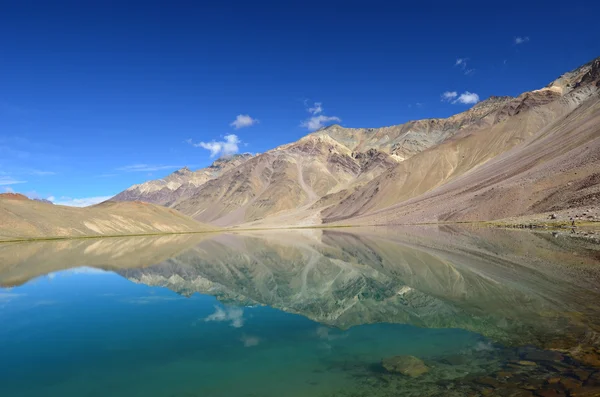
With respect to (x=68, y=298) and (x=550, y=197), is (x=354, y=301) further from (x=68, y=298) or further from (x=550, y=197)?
(x=550, y=197)

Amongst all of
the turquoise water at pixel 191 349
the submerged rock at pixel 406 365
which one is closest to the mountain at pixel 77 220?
the turquoise water at pixel 191 349

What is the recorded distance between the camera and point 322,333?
585 inches

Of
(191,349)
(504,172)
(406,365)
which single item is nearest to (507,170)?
(504,172)

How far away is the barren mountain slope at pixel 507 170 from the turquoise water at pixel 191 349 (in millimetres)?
64401

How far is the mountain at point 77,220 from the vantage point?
8912 cm

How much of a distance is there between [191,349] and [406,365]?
7.15 metres

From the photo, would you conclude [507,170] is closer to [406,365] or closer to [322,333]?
[322,333]

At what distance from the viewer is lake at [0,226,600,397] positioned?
9.96m

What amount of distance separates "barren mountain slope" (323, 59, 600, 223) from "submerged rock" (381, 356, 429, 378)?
65905mm

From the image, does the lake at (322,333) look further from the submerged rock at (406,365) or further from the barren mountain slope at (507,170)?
the barren mountain slope at (507,170)

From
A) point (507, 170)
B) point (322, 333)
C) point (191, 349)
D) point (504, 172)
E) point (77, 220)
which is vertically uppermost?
point (77, 220)

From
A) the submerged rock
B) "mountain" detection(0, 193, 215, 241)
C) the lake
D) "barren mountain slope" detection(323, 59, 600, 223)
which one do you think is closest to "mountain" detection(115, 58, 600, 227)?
"barren mountain slope" detection(323, 59, 600, 223)

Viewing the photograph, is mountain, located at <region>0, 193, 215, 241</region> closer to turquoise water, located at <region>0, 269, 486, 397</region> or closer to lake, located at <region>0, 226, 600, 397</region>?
lake, located at <region>0, 226, 600, 397</region>

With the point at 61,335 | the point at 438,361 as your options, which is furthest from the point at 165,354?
the point at 438,361
